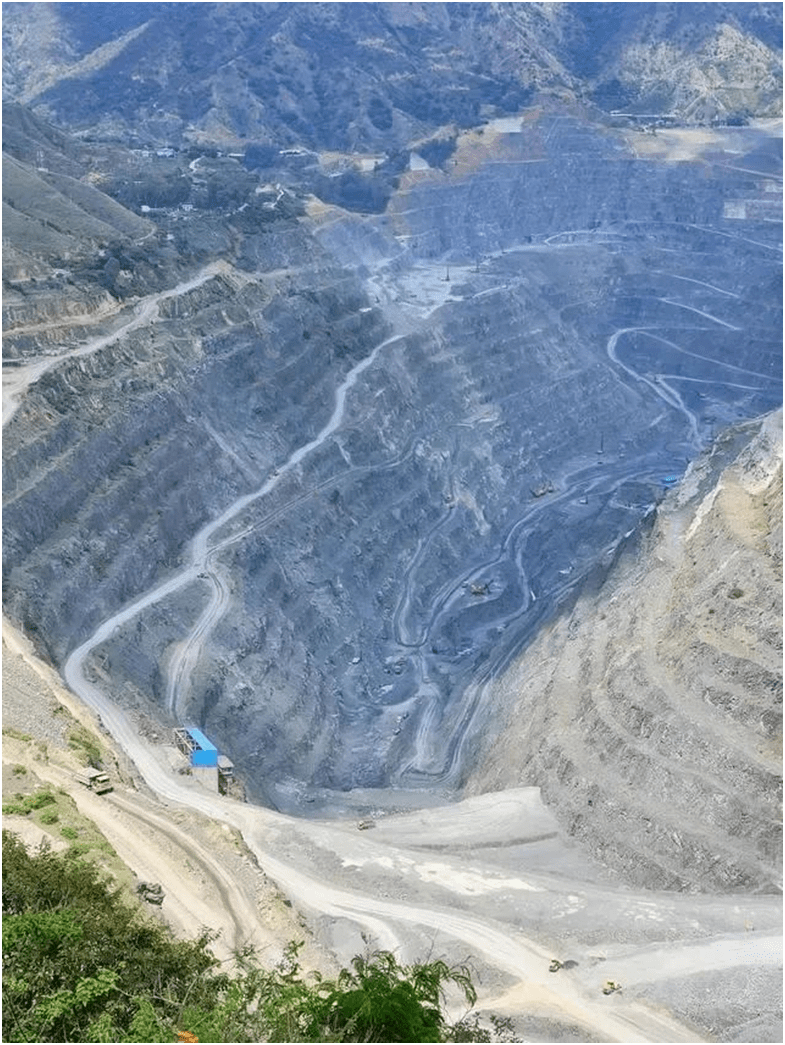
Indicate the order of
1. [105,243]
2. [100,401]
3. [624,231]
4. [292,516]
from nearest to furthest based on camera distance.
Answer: [100,401]
[292,516]
[105,243]
[624,231]

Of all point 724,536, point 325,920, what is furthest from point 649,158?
point 325,920

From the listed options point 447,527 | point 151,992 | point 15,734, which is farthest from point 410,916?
point 447,527

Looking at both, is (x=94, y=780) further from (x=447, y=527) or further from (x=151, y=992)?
(x=447, y=527)

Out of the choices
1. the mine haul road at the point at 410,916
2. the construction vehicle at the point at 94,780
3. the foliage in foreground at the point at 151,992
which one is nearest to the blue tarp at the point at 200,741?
the mine haul road at the point at 410,916

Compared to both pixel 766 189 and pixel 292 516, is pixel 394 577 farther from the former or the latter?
pixel 766 189

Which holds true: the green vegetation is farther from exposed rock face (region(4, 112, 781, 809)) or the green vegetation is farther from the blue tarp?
exposed rock face (region(4, 112, 781, 809))
